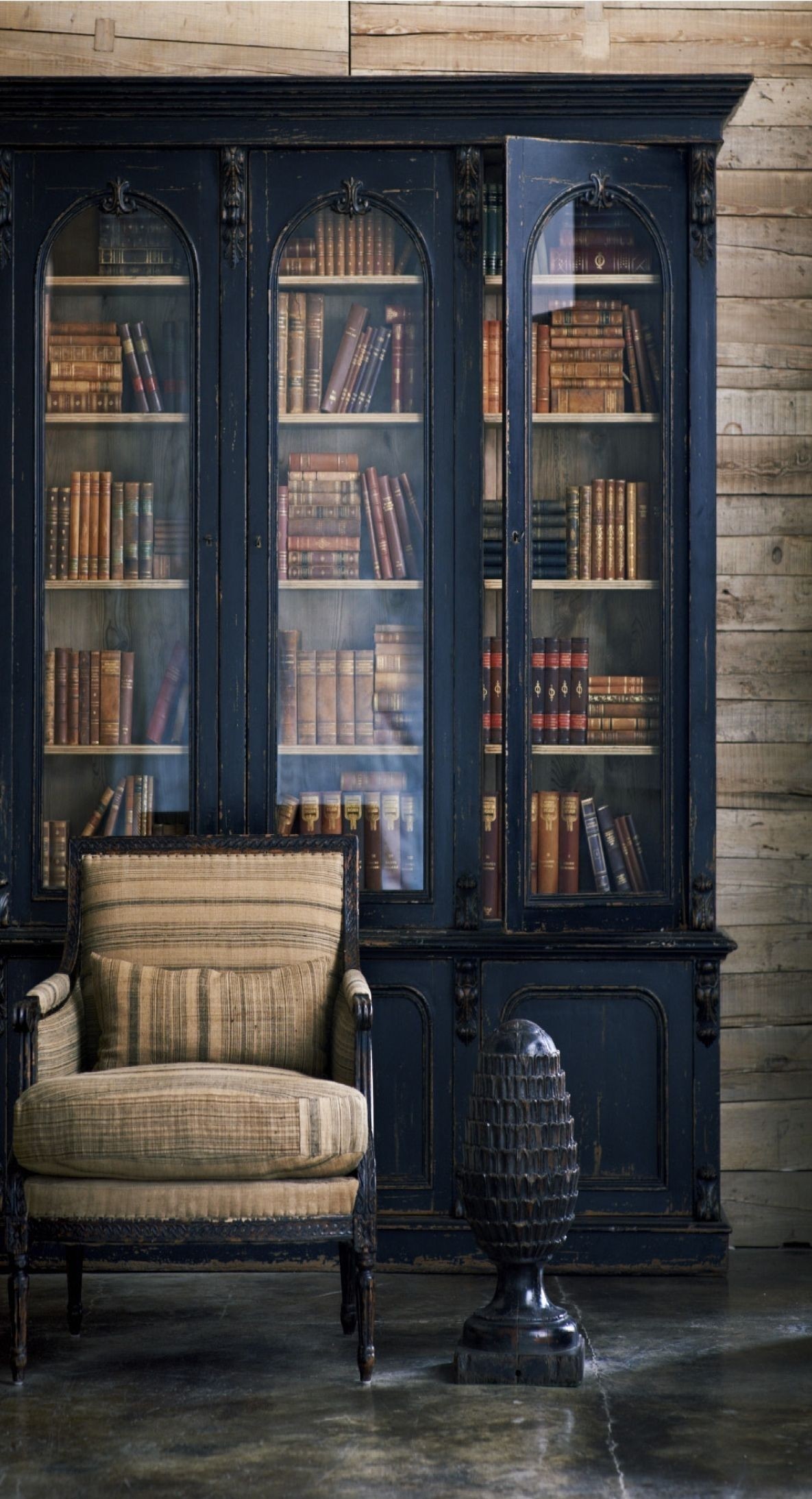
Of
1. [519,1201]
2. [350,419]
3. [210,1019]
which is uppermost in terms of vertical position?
[350,419]

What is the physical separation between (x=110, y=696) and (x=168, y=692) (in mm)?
145

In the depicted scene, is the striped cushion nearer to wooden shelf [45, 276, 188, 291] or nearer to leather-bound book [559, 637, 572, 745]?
leather-bound book [559, 637, 572, 745]

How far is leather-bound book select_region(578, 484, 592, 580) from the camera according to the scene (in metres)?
3.77

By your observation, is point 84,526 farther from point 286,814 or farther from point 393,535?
point 286,814

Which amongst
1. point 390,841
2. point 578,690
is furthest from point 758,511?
point 390,841

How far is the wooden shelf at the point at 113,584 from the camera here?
12.4ft

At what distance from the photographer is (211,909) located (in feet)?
11.4

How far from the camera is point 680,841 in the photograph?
12.2 ft

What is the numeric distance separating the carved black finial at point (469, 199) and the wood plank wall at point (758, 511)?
0.56 meters

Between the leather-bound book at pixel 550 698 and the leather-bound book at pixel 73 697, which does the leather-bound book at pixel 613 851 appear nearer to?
the leather-bound book at pixel 550 698

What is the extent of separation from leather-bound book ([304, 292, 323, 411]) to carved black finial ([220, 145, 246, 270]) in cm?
21

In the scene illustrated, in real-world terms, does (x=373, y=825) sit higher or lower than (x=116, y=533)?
lower

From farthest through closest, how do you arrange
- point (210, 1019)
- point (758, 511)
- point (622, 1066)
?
point (758, 511) < point (622, 1066) < point (210, 1019)

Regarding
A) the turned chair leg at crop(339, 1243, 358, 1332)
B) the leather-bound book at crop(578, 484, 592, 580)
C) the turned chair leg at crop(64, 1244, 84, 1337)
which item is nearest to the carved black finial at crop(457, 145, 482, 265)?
the leather-bound book at crop(578, 484, 592, 580)
